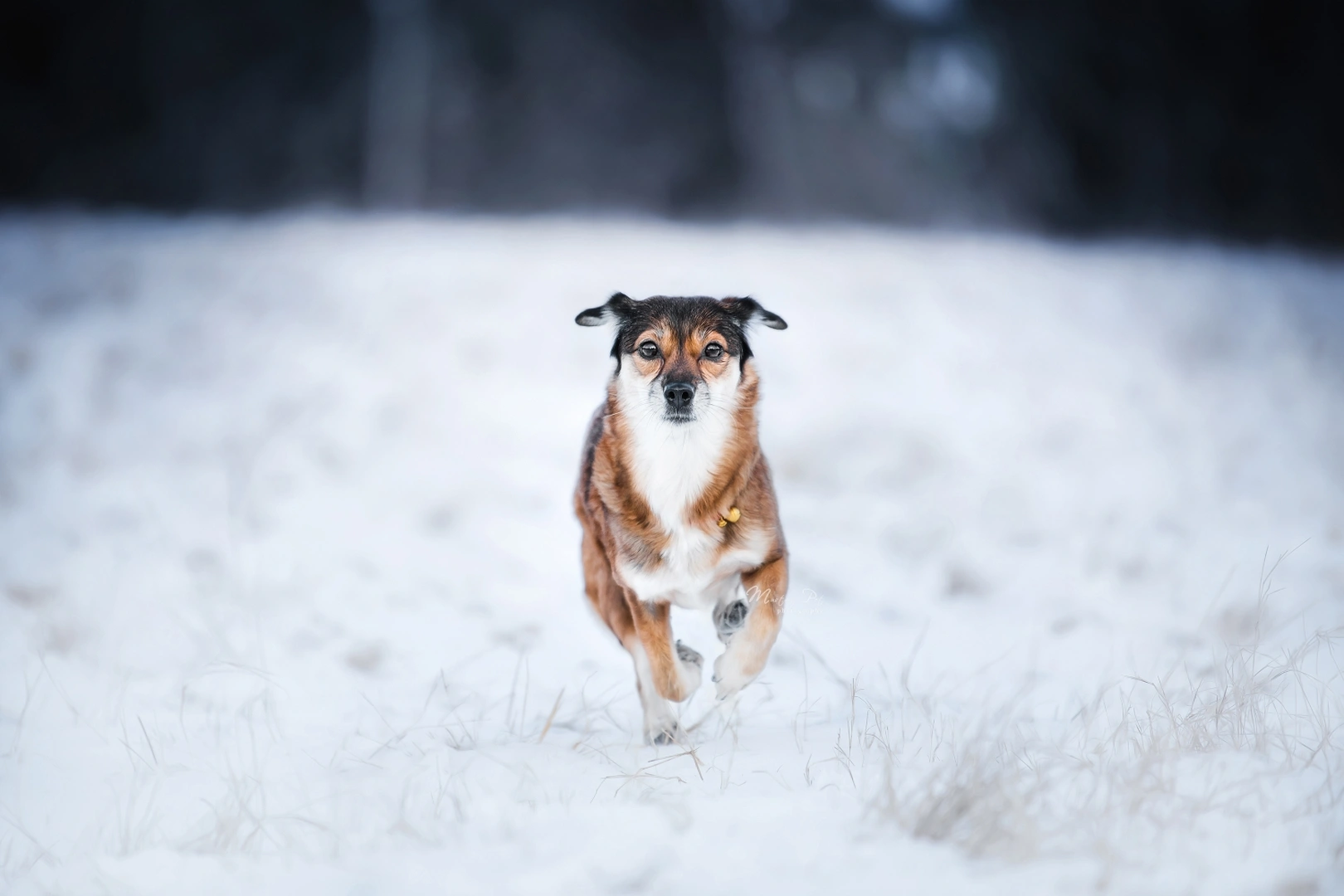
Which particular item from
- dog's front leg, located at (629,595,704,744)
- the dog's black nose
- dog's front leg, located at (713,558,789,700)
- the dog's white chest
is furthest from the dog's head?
dog's front leg, located at (629,595,704,744)

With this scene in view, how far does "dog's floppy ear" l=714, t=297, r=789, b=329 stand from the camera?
3439mm

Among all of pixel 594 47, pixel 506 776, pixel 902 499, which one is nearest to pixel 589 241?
pixel 594 47

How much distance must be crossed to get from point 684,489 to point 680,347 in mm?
539

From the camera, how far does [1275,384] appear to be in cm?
791

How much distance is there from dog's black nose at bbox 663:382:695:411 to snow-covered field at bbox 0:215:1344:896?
4.00 ft

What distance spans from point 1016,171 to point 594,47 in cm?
585

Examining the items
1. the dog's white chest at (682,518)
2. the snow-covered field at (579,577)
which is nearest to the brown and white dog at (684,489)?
the dog's white chest at (682,518)

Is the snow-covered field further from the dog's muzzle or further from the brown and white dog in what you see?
the dog's muzzle

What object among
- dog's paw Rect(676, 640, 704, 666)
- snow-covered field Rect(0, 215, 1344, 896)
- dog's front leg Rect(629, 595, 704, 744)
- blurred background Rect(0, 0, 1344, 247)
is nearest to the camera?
snow-covered field Rect(0, 215, 1344, 896)

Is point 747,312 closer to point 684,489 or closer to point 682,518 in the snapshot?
point 684,489

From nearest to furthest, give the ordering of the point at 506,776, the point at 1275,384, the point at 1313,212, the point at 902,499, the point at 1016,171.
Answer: the point at 506,776 → the point at 902,499 → the point at 1275,384 → the point at 1313,212 → the point at 1016,171

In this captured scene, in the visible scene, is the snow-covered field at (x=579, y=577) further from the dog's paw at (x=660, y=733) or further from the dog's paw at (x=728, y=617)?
the dog's paw at (x=728, y=617)

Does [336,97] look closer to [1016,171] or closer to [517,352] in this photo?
[517,352]

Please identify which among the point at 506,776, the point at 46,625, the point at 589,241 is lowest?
the point at 46,625
